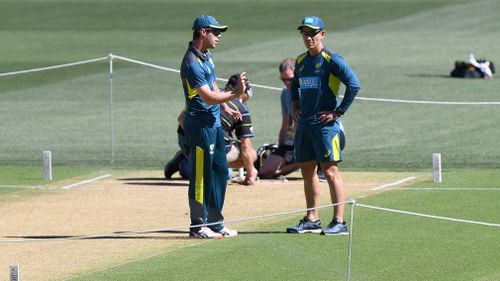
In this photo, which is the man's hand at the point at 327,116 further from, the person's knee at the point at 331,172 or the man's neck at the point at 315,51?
the man's neck at the point at 315,51

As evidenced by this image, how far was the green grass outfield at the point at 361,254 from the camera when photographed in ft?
44.1

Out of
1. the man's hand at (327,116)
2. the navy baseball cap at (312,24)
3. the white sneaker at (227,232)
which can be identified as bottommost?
the white sneaker at (227,232)

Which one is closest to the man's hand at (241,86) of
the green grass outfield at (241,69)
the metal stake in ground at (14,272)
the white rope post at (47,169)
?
the metal stake in ground at (14,272)

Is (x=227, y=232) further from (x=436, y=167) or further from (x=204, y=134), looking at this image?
(x=436, y=167)

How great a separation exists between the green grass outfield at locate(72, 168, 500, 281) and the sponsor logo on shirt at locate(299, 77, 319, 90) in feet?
5.16

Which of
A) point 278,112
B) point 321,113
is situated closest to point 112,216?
point 321,113

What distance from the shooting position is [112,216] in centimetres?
1747

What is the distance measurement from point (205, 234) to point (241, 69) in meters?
23.8

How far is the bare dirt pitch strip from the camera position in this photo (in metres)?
14.5

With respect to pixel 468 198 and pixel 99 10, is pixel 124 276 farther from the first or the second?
pixel 99 10

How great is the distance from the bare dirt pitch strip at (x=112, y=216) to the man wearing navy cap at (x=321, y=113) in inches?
40.1

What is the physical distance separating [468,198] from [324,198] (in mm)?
1775

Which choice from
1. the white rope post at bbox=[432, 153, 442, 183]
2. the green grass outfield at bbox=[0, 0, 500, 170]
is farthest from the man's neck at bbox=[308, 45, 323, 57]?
the green grass outfield at bbox=[0, 0, 500, 170]

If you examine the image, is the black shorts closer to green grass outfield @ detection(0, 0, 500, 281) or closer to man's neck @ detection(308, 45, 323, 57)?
green grass outfield @ detection(0, 0, 500, 281)
